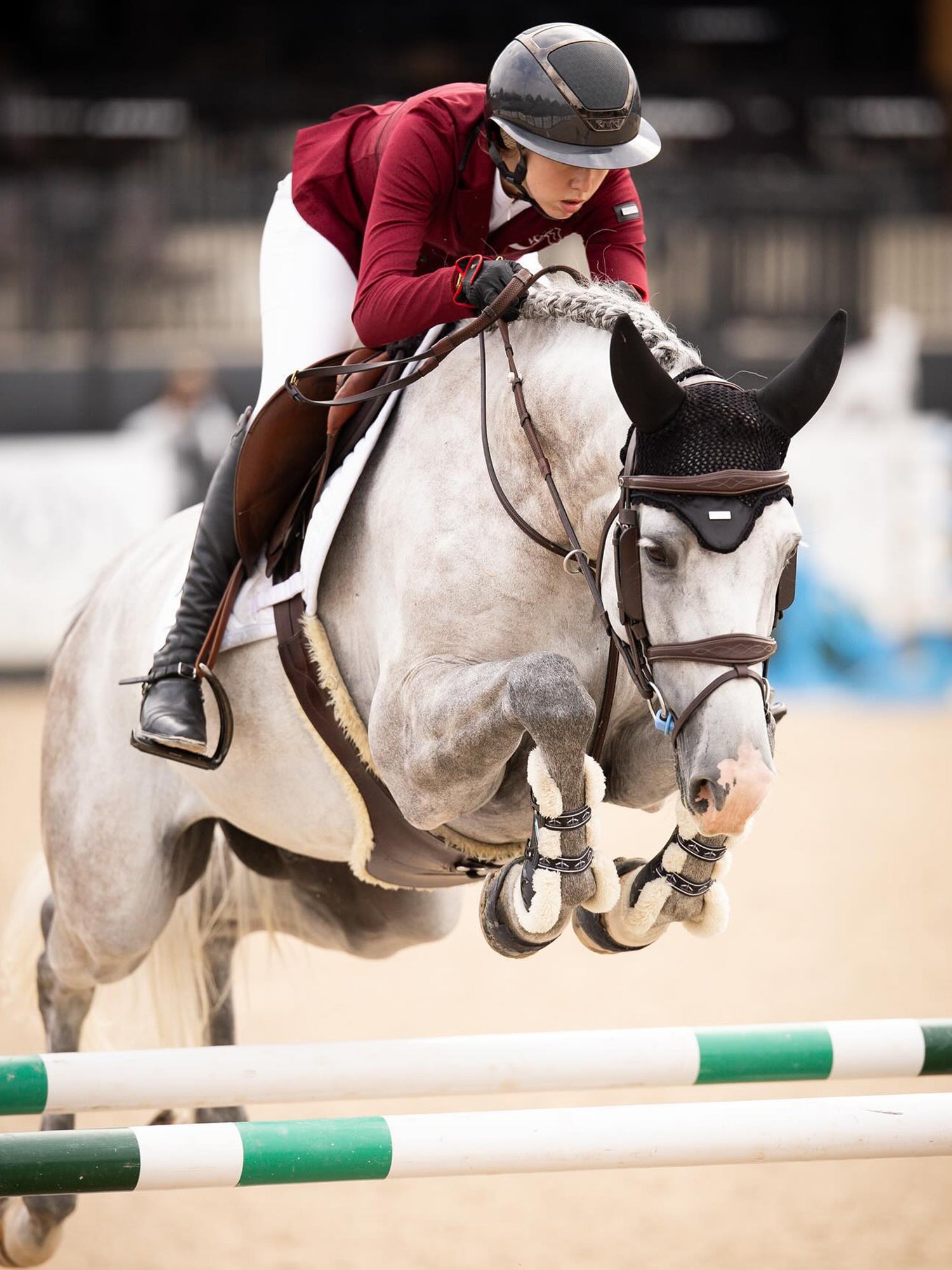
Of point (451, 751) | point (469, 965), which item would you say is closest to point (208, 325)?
point (469, 965)

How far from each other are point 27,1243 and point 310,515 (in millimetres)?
1962

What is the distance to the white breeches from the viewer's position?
3203 millimetres

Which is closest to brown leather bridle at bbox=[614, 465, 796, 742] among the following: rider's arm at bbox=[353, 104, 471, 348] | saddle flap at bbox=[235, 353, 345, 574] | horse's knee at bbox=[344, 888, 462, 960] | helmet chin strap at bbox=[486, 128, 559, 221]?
rider's arm at bbox=[353, 104, 471, 348]

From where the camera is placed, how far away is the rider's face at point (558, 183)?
279 centimetres

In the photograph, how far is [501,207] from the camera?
310 cm

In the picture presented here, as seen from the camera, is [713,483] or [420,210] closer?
[713,483]

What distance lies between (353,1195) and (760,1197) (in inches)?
44.3

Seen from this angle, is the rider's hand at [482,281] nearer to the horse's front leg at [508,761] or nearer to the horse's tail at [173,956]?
the horse's front leg at [508,761]

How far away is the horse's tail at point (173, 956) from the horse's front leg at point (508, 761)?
1383mm

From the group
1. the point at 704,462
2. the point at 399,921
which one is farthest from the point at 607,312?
the point at 399,921

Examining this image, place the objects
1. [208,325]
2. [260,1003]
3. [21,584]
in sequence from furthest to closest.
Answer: [208,325] → [21,584] → [260,1003]

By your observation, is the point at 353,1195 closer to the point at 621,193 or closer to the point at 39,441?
the point at 621,193

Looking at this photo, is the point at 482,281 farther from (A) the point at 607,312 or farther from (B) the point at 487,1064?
(B) the point at 487,1064

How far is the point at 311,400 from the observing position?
3023 mm
